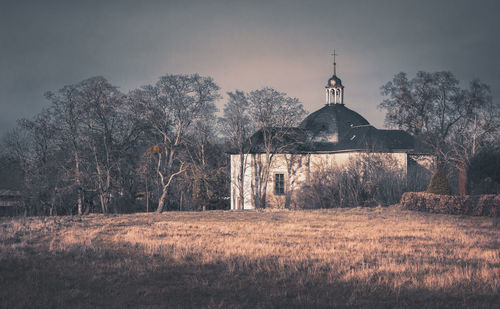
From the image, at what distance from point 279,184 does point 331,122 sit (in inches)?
311

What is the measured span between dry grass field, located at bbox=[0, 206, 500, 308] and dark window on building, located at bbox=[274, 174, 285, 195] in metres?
23.9

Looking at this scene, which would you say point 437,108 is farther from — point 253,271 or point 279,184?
point 253,271

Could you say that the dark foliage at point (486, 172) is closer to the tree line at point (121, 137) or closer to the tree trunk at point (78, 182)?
the tree line at point (121, 137)

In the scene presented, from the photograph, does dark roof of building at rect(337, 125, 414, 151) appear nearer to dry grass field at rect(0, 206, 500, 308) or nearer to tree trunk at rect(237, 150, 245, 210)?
tree trunk at rect(237, 150, 245, 210)

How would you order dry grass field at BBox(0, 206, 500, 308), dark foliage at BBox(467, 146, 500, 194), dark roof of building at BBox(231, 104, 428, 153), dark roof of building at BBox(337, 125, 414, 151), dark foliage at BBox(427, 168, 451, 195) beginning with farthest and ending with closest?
dark roof of building at BBox(231, 104, 428, 153)
dark roof of building at BBox(337, 125, 414, 151)
dark foliage at BBox(467, 146, 500, 194)
dark foliage at BBox(427, 168, 451, 195)
dry grass field at BBox(0, 206, 500, 308)

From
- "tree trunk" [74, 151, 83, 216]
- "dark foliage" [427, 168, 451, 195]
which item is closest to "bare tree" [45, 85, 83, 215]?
"tree trunk" [74, 151, 83, 216]

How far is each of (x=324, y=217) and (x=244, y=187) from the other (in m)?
16.6


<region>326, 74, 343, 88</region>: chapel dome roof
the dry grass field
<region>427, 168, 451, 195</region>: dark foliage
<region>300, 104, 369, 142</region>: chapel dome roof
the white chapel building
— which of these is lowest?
the dry grass field

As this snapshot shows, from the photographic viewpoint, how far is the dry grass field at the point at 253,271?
7188mm

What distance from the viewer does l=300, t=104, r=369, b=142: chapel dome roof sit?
1623 inches

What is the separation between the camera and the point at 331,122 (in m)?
42.0

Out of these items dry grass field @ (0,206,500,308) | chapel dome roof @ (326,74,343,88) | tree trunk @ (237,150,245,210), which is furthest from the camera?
chapel dome roof @ (326,74,343,88)

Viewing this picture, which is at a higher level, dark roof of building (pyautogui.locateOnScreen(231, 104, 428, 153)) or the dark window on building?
dark roof of building (pyautogui.locateOnScreen(231, 104, 428, 153))

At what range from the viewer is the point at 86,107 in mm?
32531
